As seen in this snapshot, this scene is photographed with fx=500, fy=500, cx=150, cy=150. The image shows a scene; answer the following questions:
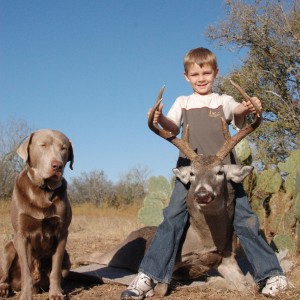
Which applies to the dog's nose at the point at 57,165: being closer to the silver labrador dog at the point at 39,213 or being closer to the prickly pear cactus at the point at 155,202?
the silver labrador dog at the point at 39,213

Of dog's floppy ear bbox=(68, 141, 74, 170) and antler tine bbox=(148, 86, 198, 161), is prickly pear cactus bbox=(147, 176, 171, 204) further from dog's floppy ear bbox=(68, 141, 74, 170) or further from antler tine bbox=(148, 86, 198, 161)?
dog's floppy ear bbox=(68, 141, 74, 170)

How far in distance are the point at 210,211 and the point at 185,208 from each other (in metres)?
0.38

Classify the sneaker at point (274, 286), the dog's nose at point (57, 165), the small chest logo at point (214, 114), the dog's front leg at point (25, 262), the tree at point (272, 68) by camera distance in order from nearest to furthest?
the dog's front leg at point (25, 262)
the dog's nose at point (57, 165)
the sneaker at point (274, 286)
the small chest logo at point (214, 114)
the tree at point (272, 68)

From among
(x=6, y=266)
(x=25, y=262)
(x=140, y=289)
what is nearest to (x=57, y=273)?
(x=25, y=262)

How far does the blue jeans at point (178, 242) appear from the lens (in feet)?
16.1

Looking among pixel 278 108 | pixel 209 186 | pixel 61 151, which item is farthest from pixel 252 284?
pixel 278 108

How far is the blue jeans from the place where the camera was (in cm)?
490

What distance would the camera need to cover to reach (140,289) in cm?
485

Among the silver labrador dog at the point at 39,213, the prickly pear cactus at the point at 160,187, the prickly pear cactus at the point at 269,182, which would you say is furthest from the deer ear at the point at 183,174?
the prickly pear cactus at the point at 160,187

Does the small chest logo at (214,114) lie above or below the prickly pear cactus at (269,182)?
above

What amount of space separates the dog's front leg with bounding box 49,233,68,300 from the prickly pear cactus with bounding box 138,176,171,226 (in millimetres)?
4118

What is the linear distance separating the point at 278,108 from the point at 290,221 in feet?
32.7

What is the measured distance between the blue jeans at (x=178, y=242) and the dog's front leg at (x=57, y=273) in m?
0.86

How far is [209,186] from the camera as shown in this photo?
15.4 feet
